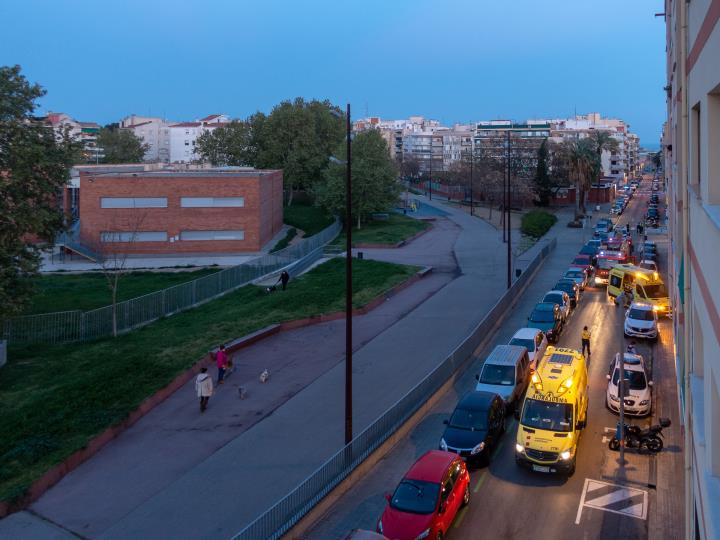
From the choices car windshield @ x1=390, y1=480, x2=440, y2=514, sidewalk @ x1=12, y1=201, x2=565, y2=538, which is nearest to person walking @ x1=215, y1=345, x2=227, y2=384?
sidewalk @ x1=12, y1=201, x2=565, y2=538

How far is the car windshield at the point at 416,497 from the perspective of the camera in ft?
39.5

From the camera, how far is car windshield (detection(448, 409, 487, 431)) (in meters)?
15.5

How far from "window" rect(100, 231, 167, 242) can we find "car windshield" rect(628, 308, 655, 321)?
104ft

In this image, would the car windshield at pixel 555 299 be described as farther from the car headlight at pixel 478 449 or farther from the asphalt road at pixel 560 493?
the car headlight at pixel 478 449

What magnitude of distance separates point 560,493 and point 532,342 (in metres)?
8.41

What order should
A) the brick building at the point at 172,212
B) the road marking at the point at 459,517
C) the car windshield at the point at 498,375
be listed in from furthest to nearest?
the brick building at the point at 172,212, the car windshield at the point at 498,375, the road marking at the point at 459,517

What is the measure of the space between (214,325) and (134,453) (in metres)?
11.1

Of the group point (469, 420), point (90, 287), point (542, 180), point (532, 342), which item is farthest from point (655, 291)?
point (542, 180)

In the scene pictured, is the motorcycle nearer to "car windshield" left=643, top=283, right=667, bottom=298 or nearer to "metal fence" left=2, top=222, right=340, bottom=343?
"car windshield" left=643, top=283, right=667, bottom=298

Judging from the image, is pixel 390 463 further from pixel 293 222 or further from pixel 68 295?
pixel 293 222

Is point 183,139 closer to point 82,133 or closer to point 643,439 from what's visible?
point 82,133

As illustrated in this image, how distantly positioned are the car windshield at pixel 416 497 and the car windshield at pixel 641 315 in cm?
1608

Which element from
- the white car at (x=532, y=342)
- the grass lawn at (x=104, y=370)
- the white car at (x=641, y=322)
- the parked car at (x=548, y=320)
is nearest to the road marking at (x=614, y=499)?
the white car at (x=532, y=342)

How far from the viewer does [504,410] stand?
1723 cm
